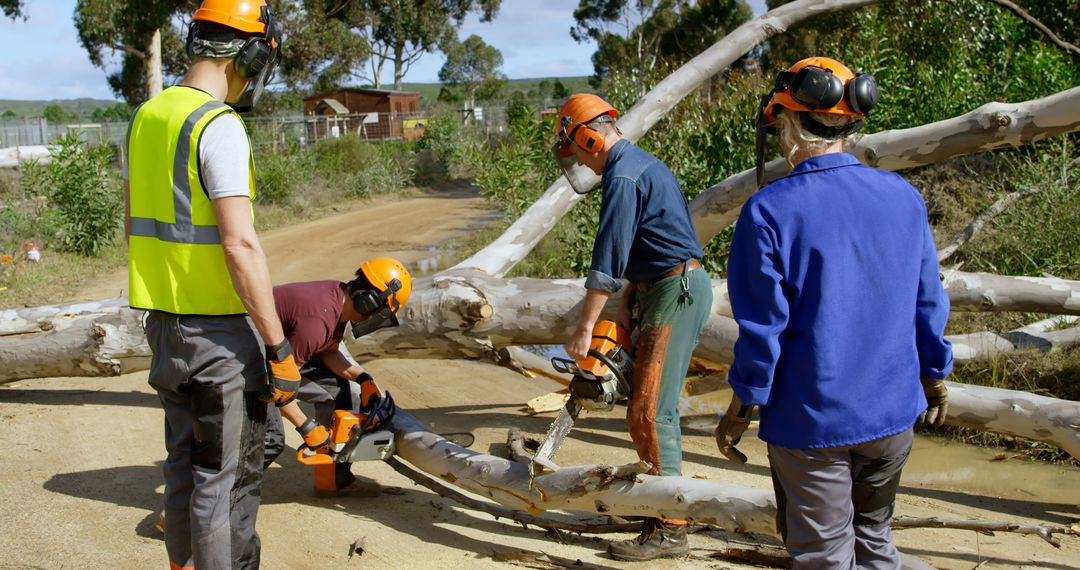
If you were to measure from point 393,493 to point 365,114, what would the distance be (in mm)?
30379

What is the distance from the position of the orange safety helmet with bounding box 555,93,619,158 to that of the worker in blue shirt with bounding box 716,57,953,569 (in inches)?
60.1

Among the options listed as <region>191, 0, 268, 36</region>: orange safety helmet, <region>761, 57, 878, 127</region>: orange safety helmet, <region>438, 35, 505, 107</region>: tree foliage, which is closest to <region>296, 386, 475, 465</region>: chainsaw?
<region>191, 0, 268, 36</region>: orange safety helmet

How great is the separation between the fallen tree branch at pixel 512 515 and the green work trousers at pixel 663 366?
40cm

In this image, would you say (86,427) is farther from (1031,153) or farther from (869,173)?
(1031,153)

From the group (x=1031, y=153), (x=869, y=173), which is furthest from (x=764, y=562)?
(x=1031, y=153)

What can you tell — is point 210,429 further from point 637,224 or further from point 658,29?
point 658,29

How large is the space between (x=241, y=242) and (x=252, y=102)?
70 cm

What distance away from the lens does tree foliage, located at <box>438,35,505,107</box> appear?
67.4m

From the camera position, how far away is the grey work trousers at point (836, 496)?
260 cm

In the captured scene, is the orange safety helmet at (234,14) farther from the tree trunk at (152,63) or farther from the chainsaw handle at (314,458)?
the tree trunk at (152,63)

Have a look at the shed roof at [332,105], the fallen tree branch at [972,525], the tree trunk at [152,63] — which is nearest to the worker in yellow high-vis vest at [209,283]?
the fallen tree branch at [972,525]

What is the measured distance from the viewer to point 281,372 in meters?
3.12

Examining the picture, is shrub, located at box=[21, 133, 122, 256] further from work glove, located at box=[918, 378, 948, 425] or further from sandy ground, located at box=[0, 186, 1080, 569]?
→ work glove, located at box=[918, 378, 948, 425]

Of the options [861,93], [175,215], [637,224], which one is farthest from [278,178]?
[861,93]
